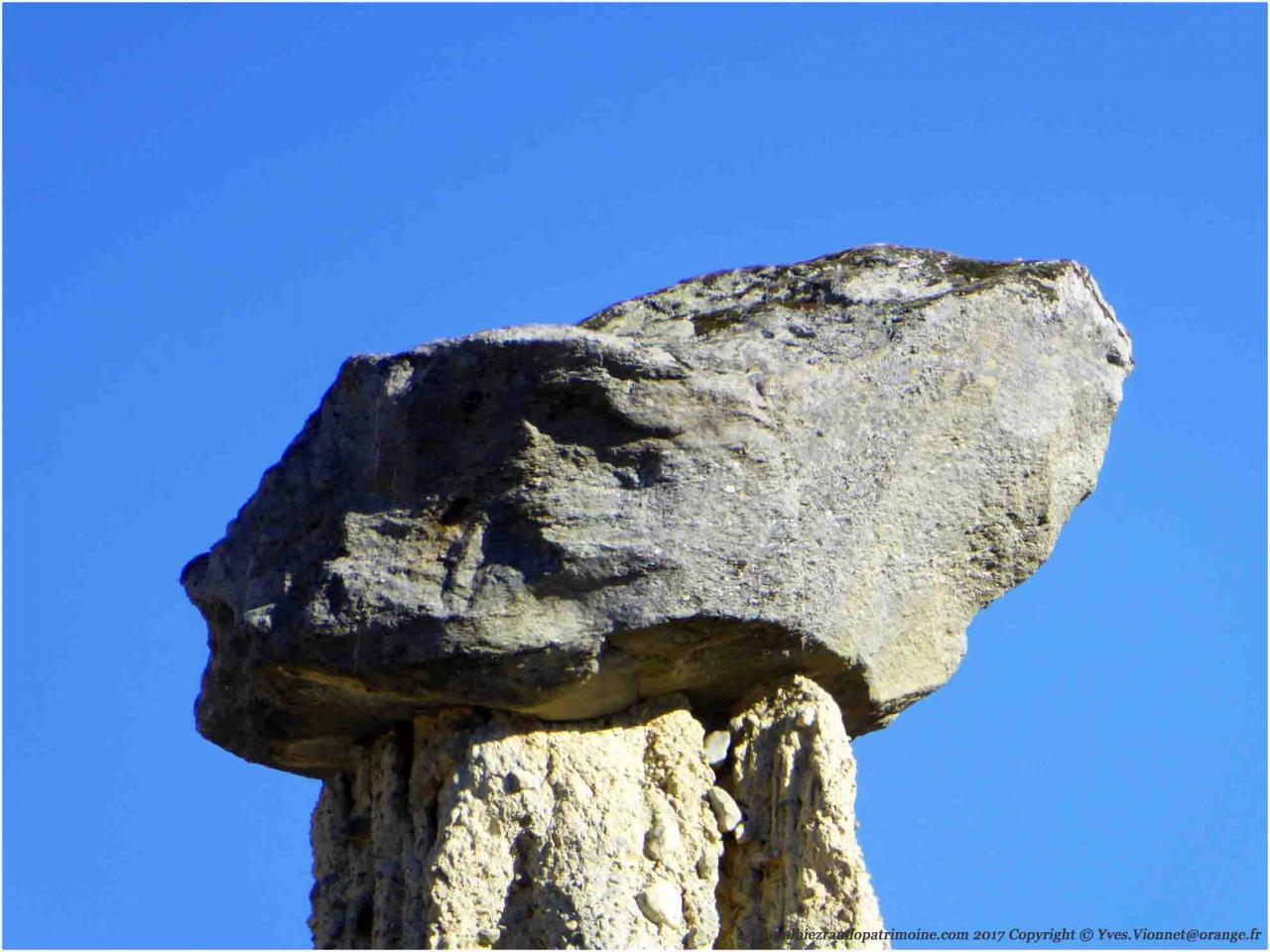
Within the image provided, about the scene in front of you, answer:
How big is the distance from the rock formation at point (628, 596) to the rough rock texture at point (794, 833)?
0.04 feet

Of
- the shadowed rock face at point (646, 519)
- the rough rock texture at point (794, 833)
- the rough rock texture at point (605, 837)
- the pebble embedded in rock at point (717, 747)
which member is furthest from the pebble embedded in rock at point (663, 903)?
the shadowed rock face at point (646, 519)

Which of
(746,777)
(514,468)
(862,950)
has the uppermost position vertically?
(514,468)

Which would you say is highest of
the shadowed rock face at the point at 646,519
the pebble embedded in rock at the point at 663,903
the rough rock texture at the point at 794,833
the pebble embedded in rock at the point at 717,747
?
the shadowed rock face at the point at 646,519

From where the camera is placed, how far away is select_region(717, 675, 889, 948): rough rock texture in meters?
11.9

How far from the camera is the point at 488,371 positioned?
470 inches

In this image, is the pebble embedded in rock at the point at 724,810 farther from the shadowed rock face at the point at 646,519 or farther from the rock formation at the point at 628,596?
the shadowed rock face at the point at 646,519

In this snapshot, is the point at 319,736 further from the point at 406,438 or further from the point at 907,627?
the point at 907,627

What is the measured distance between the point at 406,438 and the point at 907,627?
2110mm

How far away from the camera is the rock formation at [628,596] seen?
11.8m

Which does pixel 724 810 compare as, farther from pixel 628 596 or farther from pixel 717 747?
pixel 628 596

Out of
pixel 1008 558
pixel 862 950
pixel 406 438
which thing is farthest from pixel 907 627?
pixel 406 438

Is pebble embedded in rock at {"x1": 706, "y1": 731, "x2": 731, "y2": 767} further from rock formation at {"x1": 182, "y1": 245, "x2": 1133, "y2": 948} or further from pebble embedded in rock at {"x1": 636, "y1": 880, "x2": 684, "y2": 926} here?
pebble embedded in rock at {"x1": 636, "y1": 880, "x2": 684, "y2": 926}

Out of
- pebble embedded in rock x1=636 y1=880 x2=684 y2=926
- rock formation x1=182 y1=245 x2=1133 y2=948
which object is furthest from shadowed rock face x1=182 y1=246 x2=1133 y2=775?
pebble embedded in rock x1=636 y1=880 x2=684 y2=926

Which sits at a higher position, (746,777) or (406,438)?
(406,438)
